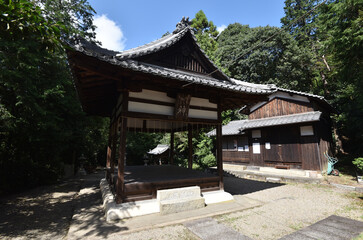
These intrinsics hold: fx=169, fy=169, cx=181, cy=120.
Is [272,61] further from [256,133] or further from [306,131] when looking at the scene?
[306,131]

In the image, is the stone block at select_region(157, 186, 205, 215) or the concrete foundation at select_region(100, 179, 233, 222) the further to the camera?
the stone block at select_region(157, 186, 205, 215)

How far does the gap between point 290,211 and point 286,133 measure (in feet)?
29.7

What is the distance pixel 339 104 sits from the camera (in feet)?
65.1

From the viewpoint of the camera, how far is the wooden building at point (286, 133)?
11.7m

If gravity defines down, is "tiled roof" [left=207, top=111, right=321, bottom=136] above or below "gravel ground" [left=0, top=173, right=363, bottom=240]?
above

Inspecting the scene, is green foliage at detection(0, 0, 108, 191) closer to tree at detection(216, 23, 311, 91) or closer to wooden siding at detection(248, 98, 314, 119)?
wooden siding at detection(248, 98, 314, 119)

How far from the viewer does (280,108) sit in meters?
13.9

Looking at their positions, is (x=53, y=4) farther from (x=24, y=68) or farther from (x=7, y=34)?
(x=7, y=34)

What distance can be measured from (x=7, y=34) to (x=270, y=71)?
2651 cm

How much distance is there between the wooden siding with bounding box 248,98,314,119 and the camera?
12602mm

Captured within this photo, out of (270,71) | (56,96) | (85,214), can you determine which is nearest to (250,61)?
(270,71)

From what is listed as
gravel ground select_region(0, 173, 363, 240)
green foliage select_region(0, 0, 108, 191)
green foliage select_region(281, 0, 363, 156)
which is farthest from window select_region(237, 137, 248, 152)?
green foliage select_region(0, 0, 108, 191)

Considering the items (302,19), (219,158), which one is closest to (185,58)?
(219,158)

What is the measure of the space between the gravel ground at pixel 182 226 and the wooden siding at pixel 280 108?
21.2 ft
